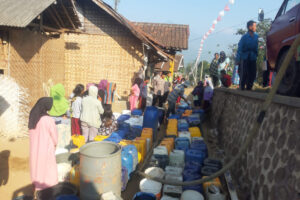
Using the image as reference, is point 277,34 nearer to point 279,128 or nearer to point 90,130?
point 279,128

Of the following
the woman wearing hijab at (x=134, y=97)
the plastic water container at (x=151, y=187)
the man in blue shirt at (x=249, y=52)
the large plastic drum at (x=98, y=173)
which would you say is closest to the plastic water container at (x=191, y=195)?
the plastic water container at (x=151, y=187)

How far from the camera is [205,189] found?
3.68m

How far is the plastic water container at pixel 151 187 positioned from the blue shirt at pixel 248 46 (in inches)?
142

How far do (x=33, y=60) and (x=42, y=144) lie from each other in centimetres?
493

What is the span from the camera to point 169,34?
15.9 meters

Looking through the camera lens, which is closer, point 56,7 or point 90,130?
point 90,130

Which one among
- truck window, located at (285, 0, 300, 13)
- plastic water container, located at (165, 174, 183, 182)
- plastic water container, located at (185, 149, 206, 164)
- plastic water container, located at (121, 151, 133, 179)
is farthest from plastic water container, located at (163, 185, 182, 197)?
truck window, located at (285, 0, 300, 13)

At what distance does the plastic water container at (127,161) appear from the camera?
4.21 meters

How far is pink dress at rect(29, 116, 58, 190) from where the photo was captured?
3.44m

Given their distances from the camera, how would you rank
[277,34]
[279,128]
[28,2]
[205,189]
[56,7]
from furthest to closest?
[56,7] → [28,2] → [277,34] → [205,189] → [279,128]

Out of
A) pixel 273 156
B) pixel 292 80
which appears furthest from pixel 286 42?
pixel 273 156

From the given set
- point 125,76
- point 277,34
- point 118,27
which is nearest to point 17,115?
point 125,76

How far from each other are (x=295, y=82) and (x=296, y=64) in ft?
1.04

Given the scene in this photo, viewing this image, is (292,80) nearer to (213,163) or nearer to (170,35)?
(213,163)
